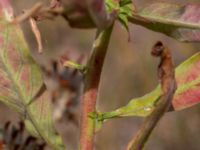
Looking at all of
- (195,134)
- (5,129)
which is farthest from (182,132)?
(5,129)

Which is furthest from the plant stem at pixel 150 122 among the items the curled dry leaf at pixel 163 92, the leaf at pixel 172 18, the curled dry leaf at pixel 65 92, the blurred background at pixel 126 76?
the blurred background at pixel 126 76

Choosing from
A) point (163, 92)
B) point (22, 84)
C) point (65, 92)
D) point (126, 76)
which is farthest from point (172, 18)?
point (126, 76)

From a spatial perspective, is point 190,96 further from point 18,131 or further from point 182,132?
point 182,132

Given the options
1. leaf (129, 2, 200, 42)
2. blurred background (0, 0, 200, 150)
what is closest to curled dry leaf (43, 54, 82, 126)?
leaf (129, 2, 200, 42)

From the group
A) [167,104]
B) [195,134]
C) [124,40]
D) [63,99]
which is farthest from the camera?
[124,40]

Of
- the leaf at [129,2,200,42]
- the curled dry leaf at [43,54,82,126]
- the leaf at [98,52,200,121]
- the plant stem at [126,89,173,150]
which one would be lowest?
the curled dry leaf at [43,54,82,126]

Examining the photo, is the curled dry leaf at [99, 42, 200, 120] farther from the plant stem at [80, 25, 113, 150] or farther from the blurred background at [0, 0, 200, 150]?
the blurred background at [0, 0, 200, 150]

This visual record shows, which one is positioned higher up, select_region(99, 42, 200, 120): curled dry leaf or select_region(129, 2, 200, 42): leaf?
select_region(129, 2, 200, 42): leaf
